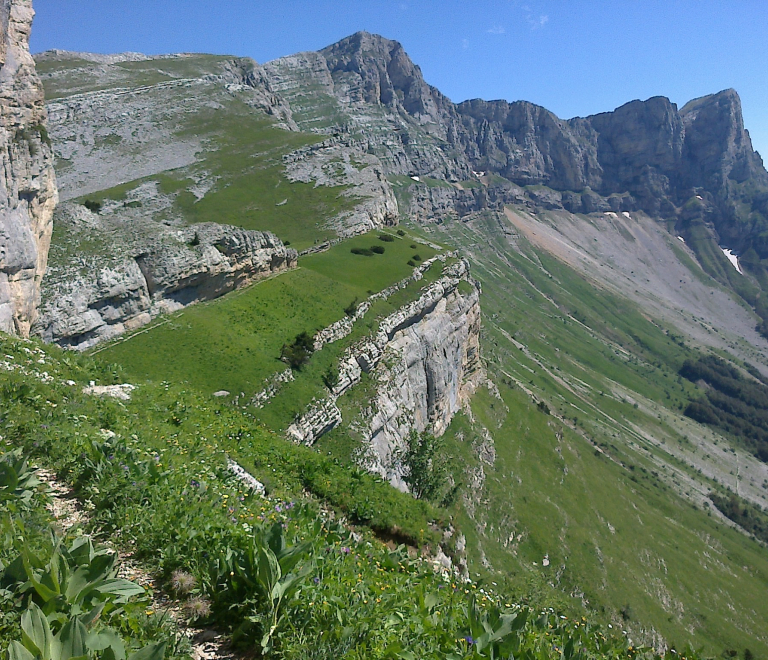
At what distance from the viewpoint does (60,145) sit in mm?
127438

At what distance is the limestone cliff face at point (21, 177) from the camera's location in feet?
98.6

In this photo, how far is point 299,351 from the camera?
50.5m

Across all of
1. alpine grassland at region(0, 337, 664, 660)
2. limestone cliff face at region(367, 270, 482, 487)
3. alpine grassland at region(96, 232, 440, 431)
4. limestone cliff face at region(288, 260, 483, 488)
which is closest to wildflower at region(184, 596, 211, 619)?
alpine grassland at region(0, 337, 664, 660)

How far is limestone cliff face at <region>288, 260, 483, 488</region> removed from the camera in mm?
53531

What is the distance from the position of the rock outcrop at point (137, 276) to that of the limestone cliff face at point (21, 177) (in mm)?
5977

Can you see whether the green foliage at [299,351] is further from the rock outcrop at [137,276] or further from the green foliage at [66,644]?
the green foliage at [66,644]

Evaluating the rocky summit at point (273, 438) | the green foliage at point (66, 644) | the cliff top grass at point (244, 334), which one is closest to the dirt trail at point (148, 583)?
the rocky summit at point (273, 438)

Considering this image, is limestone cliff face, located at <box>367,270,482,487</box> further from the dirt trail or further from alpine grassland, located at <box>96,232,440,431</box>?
the dirt trail

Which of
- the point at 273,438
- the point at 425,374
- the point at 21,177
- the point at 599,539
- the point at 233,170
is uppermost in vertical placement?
the point at 233,170

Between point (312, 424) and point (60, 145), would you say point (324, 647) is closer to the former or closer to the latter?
point (312, 424)

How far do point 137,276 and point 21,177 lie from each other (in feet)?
46.3

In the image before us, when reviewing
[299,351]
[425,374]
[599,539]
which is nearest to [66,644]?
[299,351]

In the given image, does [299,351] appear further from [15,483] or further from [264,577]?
[264,577]

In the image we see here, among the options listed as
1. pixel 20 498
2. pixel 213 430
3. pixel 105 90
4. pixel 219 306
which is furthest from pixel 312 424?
pixel 105 90
